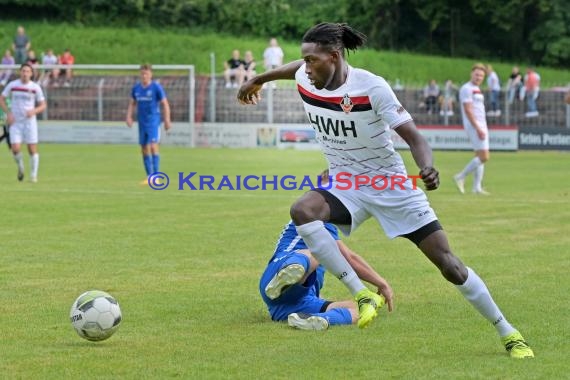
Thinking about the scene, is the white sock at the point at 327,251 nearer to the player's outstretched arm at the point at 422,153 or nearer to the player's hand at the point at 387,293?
the player's outstretched arm at the point at 422,153

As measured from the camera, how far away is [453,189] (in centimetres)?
2197

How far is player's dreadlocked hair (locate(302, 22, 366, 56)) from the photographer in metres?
7.57

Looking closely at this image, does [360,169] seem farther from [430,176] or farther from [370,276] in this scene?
[370,276]

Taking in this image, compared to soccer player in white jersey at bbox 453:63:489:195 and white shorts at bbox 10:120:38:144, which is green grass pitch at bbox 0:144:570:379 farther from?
white shorts at bbox 10:120:38:144

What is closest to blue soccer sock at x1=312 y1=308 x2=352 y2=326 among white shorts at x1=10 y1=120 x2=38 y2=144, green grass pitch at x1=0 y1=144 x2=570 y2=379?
green grass pitch at x1=0 y1=144 x2=570 y2=379

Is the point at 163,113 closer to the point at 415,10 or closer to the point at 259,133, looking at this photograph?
the point at 259,133

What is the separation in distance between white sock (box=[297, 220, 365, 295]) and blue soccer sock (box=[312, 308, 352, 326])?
0.82 m

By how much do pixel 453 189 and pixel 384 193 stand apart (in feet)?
47.7

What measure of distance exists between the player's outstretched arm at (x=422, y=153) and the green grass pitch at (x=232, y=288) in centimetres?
112

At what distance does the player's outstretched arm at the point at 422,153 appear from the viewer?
6988 millimetres

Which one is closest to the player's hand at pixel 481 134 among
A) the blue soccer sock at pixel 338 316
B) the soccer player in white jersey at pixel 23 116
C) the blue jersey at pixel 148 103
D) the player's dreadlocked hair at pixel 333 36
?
the blue jersey at pixel 148 103

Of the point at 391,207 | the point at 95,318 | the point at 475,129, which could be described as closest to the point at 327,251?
the point at 391,207

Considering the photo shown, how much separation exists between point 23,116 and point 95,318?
1600 cm

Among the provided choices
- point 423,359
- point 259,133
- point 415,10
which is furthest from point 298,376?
point 415,10
